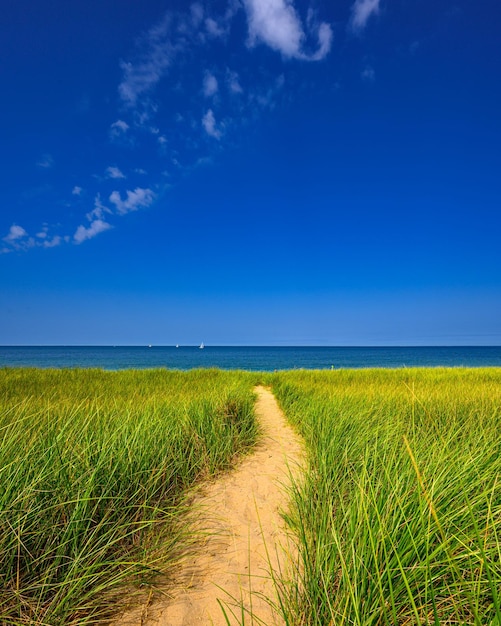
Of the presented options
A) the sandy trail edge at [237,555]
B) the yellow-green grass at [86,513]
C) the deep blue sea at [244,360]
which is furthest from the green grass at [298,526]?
the deep blue sea at [244,360]

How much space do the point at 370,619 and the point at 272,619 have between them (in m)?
0.77

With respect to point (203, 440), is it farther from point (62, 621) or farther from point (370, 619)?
point (370, 619)

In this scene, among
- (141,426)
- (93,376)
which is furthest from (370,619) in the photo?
(93,376)

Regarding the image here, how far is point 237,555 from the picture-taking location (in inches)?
96.0

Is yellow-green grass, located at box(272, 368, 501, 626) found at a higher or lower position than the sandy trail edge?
higher

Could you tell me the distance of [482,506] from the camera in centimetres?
222

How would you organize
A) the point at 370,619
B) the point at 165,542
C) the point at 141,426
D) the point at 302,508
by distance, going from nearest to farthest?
the point at 370,619, the point at 165,542, the point at 302,508, the point at 141,426

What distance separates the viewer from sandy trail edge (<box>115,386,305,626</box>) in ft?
6.11

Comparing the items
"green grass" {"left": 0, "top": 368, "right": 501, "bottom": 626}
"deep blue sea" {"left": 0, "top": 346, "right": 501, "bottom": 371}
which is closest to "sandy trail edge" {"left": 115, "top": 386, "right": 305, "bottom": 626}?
"green grass" {"left": 0, "top": 368, "right": 501, "bottom": 626}

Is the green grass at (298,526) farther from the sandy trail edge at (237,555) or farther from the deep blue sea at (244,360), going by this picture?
the deep blue sea at (244,360)

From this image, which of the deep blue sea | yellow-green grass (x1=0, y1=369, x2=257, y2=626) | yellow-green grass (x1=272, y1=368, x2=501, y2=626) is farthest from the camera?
the deep blue sea

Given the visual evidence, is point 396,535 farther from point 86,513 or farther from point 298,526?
point 86,513

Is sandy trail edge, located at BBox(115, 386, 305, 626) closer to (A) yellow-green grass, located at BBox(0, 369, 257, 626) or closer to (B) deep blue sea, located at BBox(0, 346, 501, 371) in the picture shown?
(A) yellow-green grass, located at BBox(0, 369, 257, 626)

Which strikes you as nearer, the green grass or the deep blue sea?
the green grass
